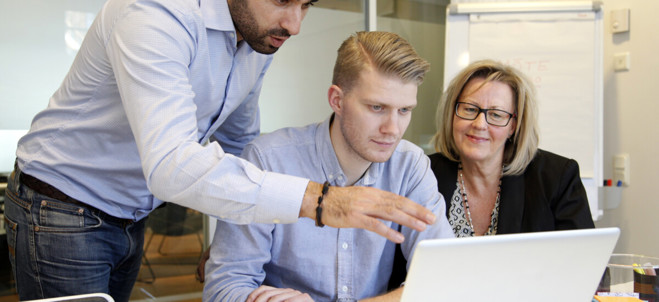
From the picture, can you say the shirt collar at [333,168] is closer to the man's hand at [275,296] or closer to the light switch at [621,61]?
the man's hand at [275,296]

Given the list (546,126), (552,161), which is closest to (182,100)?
(552,161)

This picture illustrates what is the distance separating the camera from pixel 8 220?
139cm

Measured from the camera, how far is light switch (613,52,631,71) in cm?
321

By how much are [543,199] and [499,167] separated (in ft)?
0.61

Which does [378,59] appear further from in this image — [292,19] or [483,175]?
[483,175]

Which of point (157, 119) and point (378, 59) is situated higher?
point (378, 59)

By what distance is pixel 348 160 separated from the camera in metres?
1.47

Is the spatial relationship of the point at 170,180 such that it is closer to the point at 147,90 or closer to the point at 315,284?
the point at 147,90

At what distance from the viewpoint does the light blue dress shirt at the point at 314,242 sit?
134cm

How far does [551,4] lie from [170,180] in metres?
2.77

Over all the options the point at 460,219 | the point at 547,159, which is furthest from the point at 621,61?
the point at 460,219

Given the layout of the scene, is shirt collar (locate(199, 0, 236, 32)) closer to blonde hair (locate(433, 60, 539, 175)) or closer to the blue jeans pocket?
the blue jeans pocket

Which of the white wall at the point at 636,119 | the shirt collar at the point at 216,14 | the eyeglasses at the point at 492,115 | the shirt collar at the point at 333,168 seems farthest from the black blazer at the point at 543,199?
the white wall at the point at 636,119

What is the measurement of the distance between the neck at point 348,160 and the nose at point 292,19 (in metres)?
0.32
